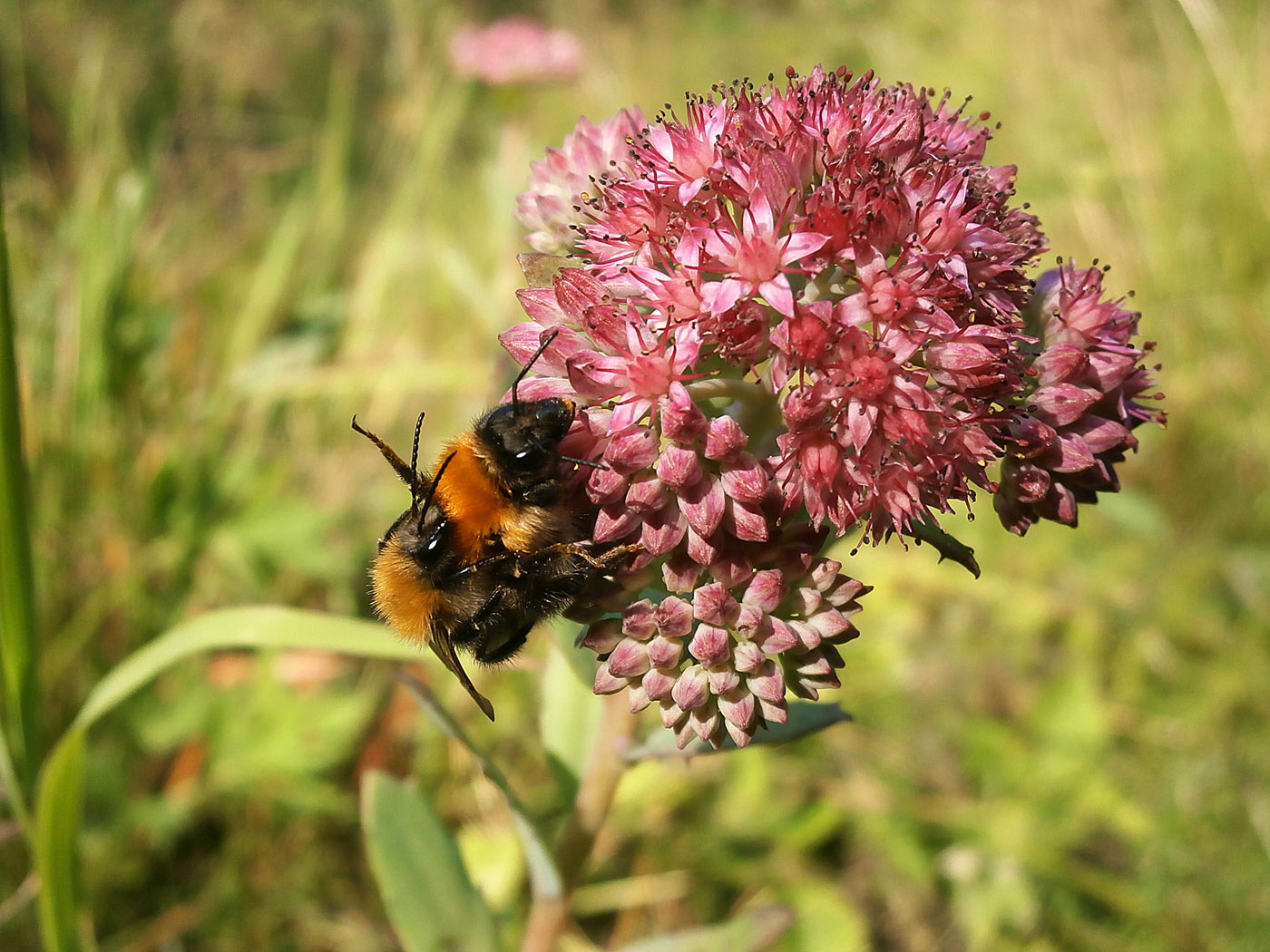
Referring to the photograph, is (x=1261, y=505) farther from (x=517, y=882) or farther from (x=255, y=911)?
(x=255, y=911)

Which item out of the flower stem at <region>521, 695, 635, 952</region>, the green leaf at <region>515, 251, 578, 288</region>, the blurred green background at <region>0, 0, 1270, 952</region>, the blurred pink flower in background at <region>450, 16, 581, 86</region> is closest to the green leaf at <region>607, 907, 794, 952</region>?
the flower stem at <region>521, 695, 635, 952</region>

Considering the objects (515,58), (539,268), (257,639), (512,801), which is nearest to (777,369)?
(539,268)

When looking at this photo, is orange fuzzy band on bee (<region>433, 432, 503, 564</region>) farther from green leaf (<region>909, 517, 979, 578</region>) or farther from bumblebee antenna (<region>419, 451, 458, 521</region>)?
green leaf (<region>909, 517, 979, 578</region>)

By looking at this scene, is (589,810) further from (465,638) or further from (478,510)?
(478,510)

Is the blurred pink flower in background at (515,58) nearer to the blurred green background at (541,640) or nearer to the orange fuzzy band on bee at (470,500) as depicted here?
the blurred green background at (541,640)

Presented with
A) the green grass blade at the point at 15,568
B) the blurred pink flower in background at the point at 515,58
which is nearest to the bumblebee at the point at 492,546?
the green grass blade at the point at 15,568
